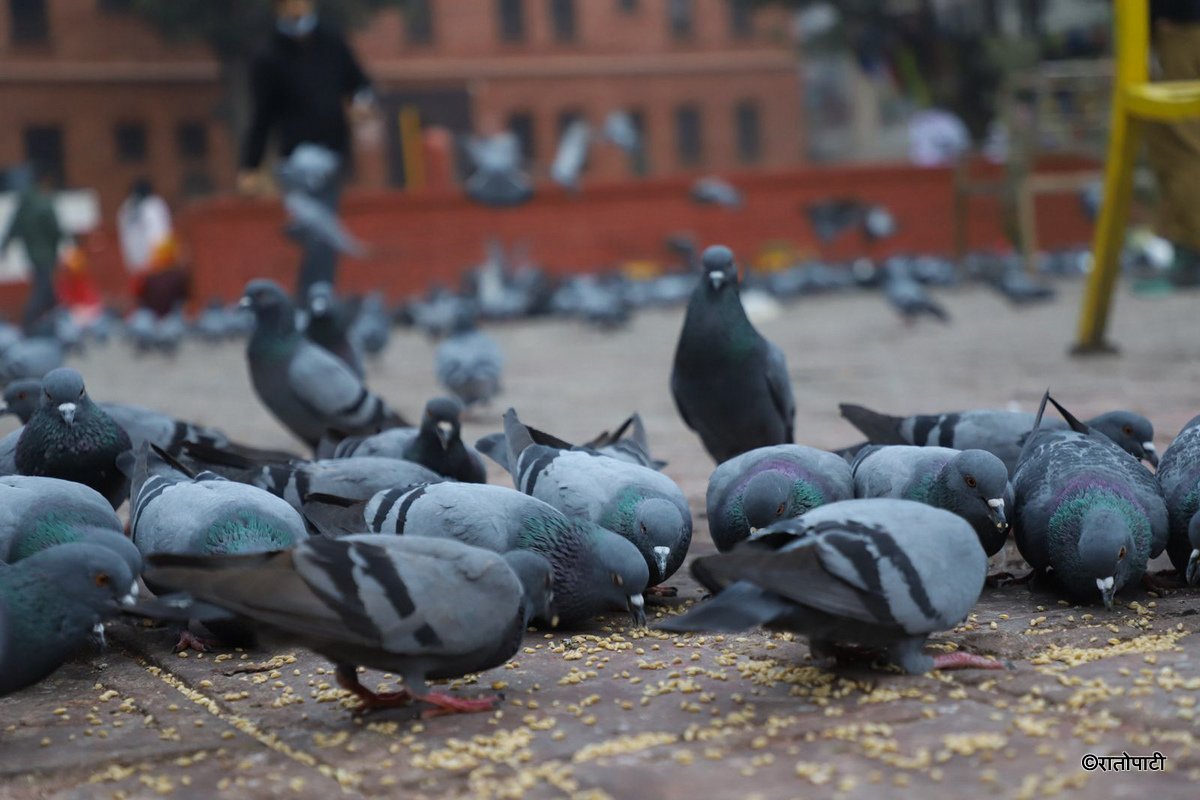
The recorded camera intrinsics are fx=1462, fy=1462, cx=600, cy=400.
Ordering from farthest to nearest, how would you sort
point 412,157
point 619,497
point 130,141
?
point 130,141 → point 412,157 → point 619,497

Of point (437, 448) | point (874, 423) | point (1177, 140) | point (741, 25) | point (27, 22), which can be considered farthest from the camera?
point (741, 25)

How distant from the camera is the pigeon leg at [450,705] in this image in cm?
264

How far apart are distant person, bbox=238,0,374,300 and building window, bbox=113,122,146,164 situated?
1132 inches

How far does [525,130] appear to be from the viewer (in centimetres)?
4088

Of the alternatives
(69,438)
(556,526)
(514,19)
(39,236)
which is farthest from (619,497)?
(514,19)

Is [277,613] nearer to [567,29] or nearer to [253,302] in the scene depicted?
[253,302]

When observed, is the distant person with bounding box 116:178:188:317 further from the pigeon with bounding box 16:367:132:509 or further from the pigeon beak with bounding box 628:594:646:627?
the pigeon beak with bounding box 628:594:646:627

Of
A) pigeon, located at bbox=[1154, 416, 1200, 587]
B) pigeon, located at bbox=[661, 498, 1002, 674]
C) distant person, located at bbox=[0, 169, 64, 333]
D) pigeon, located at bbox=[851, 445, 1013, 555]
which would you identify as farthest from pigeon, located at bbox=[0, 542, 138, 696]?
distant person, located at bbox=[0, 169, 64, 333]

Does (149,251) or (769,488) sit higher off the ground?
(769,488)

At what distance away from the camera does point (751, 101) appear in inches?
1704

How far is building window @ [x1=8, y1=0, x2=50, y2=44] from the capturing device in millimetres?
35656

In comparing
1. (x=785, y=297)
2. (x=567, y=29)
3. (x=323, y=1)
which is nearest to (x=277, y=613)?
(x=785, y=297)

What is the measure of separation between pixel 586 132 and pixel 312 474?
721 inches

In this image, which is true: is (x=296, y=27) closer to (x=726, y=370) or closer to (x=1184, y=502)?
(x=726, y=370)
